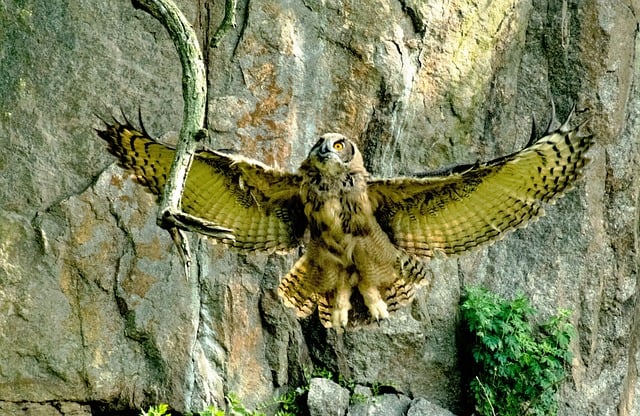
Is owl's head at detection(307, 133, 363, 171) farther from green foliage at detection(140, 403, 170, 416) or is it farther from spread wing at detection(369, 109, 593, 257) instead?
green foliage at detection(140, 403, 170, 416)

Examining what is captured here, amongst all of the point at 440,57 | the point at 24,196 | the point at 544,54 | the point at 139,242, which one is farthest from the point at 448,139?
the point at 24,196

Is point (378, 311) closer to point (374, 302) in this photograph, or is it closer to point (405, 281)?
point (374, 302)

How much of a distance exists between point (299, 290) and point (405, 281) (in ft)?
1.81

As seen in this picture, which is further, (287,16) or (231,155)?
(287,16)

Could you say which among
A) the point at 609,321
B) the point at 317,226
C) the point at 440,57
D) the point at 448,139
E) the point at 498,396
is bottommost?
the point at 498,396

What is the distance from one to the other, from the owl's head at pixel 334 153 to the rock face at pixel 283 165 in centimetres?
123

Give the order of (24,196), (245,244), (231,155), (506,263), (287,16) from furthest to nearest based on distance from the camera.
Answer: (506,263) < (287,16) < (24,196) < (245,244) < (231,155)

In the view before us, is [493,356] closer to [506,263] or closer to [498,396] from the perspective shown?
[498,396]

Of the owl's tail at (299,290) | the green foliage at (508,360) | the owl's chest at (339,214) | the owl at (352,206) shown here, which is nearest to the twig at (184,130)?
the owl at (352,206)

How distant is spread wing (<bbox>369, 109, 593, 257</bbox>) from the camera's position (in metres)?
4.80

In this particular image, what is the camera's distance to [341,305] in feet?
17.7

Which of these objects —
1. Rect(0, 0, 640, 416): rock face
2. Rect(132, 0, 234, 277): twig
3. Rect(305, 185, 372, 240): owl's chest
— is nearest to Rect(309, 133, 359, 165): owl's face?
Rect(305, 185, 372, 240): owl's chest

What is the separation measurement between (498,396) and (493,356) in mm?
247

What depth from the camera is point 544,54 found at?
22.6 ft
